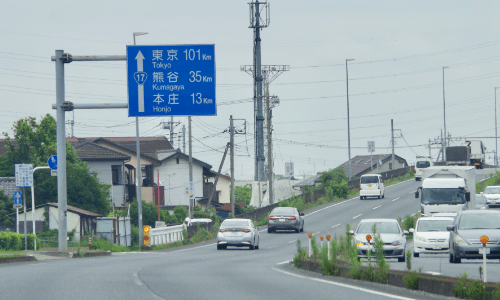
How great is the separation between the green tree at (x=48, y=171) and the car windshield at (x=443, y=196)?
27.2 metres

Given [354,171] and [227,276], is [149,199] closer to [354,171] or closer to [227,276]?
[354,171]

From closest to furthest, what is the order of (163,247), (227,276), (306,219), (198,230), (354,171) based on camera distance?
(227,276), (163,247), (198,230), (306,219), (354,171)

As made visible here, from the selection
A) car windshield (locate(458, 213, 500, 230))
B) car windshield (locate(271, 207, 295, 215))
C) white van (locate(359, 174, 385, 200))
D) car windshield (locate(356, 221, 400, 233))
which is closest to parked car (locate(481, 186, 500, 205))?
white van (locate(359, 174, 385, 200))

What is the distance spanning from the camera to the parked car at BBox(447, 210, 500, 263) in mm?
18516

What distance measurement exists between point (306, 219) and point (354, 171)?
59.6 m

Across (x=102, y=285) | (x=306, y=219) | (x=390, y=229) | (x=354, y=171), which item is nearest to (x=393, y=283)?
(x=102, y=285)

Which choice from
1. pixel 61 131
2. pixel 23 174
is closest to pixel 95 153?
pixel 23 174

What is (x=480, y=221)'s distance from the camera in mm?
19781

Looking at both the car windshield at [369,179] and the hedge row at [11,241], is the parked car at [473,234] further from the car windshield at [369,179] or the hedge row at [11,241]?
the car windshield at [369,179]

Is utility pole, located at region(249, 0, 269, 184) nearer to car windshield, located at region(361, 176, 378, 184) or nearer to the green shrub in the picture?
car windshield, located at region(361, 176, 378, 184)

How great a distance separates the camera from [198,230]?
41469 mm

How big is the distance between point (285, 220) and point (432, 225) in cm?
1741

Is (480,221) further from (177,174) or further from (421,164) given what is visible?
(177,174)

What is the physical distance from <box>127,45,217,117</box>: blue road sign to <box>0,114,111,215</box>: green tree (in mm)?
29320
